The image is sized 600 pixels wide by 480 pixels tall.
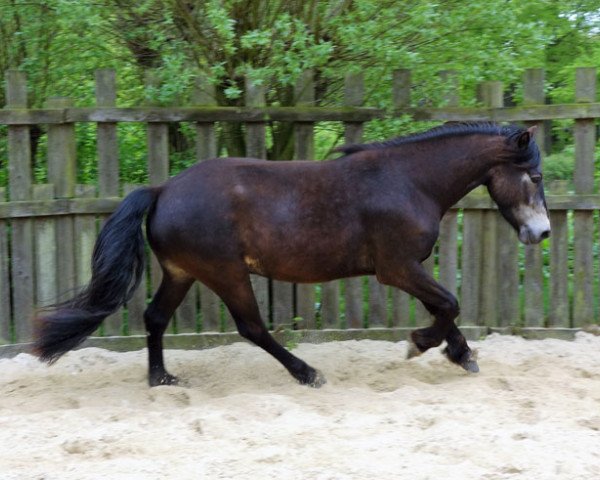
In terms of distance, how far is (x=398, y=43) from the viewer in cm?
598

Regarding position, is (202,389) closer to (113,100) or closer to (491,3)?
(113,100)

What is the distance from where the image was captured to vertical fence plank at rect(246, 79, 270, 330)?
19.8 feet

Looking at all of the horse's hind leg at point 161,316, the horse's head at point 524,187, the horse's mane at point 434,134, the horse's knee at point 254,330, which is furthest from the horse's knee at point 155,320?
the horse's head at point 524,187

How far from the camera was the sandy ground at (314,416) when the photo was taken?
3705 mm

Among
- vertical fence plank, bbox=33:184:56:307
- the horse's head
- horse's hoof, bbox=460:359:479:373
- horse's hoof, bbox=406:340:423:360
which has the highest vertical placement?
the horse's head

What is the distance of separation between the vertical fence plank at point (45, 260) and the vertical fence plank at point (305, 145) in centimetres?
177

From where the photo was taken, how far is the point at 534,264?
6.30 meters

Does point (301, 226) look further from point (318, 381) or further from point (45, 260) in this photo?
point (45, 260)

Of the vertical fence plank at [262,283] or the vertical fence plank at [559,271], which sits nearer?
the vertical fence plank at [262,283]

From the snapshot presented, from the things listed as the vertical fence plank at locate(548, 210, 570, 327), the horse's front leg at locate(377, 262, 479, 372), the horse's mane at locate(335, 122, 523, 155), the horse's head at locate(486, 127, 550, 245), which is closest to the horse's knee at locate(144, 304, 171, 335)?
the horse's front leg at locate(377, 262, 479, 372)

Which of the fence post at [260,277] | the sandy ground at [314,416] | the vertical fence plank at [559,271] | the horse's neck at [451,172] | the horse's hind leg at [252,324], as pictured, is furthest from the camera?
the vertical fence plank at [559,271]

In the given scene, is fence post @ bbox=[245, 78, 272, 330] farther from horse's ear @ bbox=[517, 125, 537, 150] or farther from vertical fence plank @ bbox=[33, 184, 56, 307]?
horse's ear @ bbox=[517, 125, 537, 150]

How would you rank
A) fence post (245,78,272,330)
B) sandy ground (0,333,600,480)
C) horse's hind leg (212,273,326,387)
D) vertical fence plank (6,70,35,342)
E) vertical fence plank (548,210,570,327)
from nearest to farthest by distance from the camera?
sandy ground (0,333,600,480), horse's hind leg (212,273,326,387), vertical fence plank (6,70,35,342), fence post (245,78,272,330), vertical fence plank (548,210,570,327)

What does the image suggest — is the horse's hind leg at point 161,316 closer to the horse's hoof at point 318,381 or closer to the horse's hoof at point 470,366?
the horse's hoof at point 318,381
